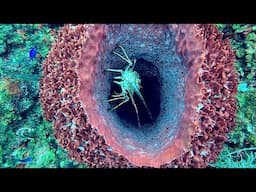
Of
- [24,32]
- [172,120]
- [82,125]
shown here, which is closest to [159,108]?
[172,120]

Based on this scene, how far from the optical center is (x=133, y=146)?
2.30 metres

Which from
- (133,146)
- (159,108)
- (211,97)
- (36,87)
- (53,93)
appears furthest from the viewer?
(159,108)

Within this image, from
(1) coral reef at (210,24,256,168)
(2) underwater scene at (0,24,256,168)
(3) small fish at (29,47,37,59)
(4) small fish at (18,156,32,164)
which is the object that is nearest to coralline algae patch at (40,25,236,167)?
(2) underwater scene at (0,24,256,168)

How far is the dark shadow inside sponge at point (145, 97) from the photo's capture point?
8.73ft

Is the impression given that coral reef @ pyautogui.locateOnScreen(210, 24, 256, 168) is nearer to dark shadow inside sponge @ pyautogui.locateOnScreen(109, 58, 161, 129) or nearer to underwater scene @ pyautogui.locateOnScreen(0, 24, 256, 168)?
underwater scene @ pyautogui.locateOnScreen(0, 24, 256, 168)

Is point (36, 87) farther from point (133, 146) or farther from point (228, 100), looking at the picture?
point (228, 100)

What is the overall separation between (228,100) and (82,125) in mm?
936

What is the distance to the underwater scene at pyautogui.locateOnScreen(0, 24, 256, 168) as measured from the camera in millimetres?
1961

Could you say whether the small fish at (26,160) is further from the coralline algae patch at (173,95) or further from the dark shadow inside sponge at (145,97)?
the dark shadow inside sponge at (145,97)

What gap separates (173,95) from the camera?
242 cm

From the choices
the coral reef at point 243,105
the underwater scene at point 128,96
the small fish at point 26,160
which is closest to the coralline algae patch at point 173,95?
the underwater scene at point 128,96

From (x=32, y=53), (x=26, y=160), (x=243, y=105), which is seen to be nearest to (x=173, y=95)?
(x=243, y=105)

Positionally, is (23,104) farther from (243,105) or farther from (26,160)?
(243,105)

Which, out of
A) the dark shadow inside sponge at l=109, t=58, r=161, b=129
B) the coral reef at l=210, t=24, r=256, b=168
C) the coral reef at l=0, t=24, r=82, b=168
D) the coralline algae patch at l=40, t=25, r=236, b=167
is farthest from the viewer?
the dark shadow inside sponge at l=109, t=58, r=161, b=129
